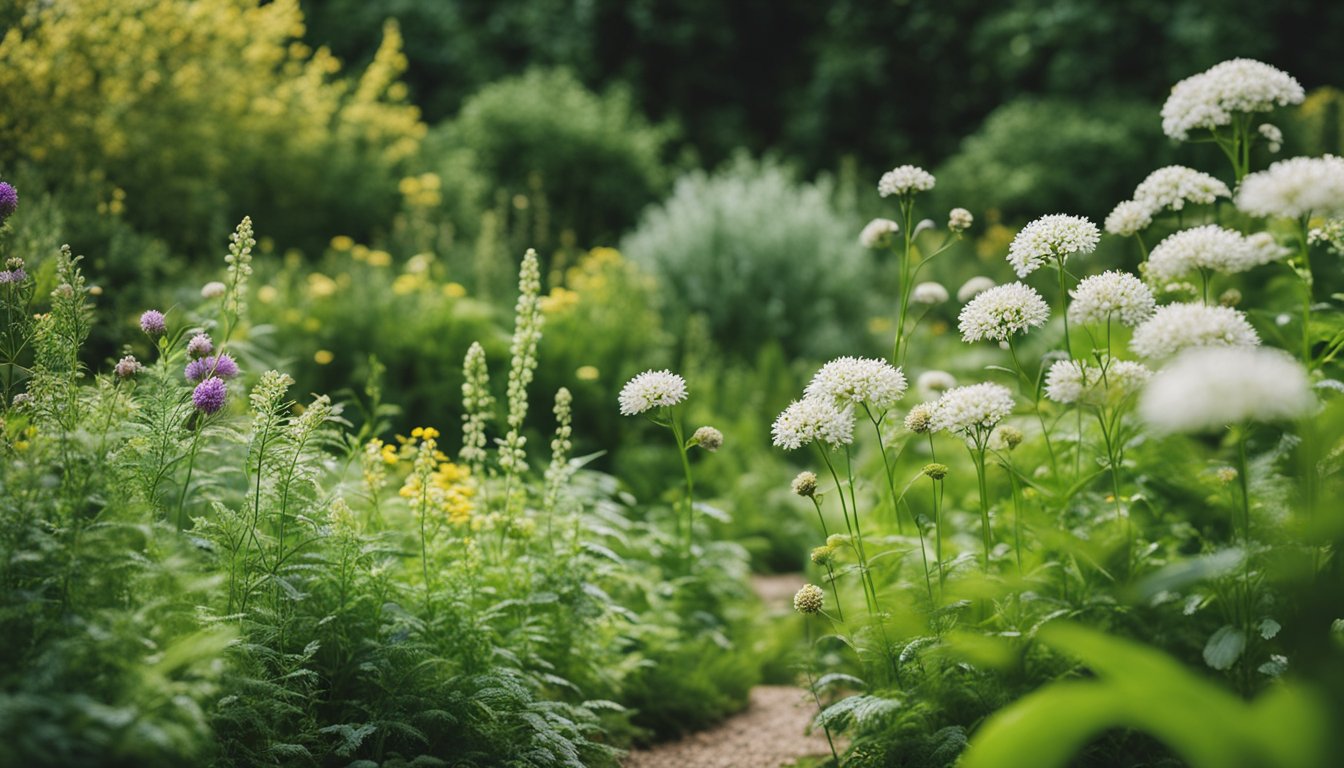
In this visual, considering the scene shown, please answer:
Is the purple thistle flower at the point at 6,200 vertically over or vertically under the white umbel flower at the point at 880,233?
under

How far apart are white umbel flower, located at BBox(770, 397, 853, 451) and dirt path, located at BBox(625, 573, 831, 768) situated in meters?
0.81

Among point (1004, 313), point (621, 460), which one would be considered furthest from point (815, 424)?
point (621, 460)

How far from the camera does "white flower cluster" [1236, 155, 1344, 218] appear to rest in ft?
5.26

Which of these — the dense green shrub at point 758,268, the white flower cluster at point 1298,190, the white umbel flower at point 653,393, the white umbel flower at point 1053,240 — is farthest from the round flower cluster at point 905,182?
A: the dense green shrub at point 758,268

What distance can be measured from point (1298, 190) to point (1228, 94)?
697mm

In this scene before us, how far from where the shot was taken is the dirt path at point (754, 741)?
275cm

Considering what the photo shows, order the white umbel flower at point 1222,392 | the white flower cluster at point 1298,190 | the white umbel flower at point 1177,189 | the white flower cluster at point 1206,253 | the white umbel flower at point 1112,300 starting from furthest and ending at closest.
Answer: the white umbel flower at point 1177,189
the white umbel flower at point 1112,300
the white flower cluster at point 1206,253
the white flower cluster at point 1298,190
the white umbel flower at point 1222,392

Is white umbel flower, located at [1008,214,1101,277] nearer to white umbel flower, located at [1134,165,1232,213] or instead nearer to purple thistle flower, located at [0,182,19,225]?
white umbel flower, located at [1134,165,1232,213]

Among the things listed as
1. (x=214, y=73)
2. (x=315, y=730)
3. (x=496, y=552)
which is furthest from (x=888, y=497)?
(x=214, y=73)

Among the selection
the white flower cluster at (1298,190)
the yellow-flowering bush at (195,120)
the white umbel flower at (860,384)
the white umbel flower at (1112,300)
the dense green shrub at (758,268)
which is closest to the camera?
the white flower cluster at (1298,190)

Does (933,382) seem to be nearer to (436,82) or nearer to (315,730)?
(315,730)

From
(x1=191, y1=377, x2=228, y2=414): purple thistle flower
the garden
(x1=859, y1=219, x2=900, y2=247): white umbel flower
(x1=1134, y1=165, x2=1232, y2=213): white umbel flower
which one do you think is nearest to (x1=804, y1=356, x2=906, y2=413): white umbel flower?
the garden

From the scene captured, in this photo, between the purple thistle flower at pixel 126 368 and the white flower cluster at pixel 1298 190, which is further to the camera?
the purple thistle flower at pixel 126 368

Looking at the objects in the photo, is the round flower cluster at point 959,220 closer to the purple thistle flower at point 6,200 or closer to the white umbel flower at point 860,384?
the white umbel flower at point 860,384
